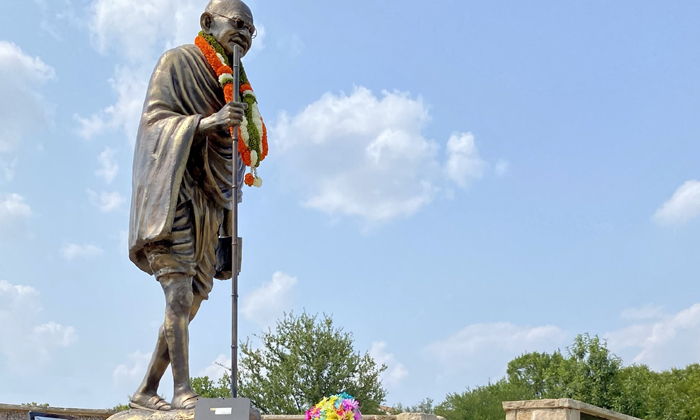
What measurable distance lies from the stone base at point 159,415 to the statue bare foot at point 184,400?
0.06 m

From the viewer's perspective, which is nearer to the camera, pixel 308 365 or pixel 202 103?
pixel 202 103

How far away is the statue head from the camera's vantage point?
7582 mm

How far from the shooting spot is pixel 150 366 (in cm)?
714

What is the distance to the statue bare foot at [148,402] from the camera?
6.86 metres

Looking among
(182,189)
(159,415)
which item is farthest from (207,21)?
(159,415)

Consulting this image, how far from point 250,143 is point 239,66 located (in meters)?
Result: 0.64

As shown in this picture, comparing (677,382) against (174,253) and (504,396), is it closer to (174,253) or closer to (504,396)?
(504,396)

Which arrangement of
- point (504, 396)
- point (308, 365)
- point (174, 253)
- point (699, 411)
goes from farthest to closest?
1. point (699, 411)
2. point (504, 396)
3. point (308, 365)
4. point (174, 253)

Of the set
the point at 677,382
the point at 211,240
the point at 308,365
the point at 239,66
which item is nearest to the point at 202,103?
the point at 239,66

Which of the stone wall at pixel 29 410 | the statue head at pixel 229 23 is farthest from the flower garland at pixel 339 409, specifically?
the stone wall at pixel 29 410

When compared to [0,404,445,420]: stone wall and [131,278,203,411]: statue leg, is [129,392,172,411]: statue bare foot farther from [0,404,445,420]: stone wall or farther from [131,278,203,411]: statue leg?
[0,404,445,420]: stone wall

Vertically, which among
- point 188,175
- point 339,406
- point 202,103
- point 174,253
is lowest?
point 339,406

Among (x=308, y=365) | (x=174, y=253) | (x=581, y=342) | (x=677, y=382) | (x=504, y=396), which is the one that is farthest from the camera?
(x=677, y=382)

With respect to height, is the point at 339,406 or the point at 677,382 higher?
the point at 677,382
